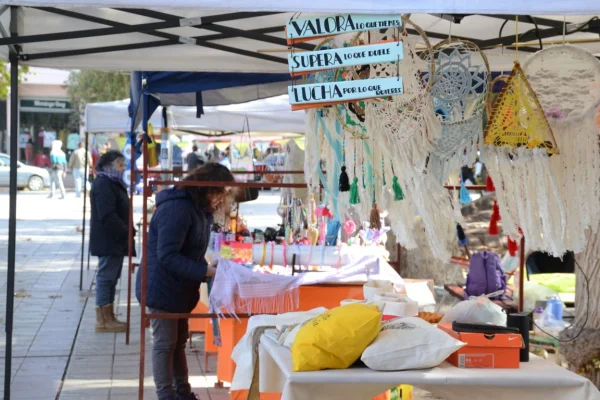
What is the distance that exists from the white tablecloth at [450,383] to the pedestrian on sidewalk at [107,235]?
4896 millimetres

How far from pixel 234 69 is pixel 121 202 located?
317 centimetres

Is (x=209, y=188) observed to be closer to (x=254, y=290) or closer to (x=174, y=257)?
(x=174, y=257)

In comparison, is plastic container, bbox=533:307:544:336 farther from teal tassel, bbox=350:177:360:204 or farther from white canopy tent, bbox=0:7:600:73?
teal tassel, bbox=350:177:360:204

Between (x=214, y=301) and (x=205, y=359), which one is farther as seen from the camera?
(x=205, y=359)

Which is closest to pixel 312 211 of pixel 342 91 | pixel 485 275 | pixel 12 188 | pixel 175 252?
pixel 485 275

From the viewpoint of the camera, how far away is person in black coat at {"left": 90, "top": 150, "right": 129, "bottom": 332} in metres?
7.90

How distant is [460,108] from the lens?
3.77 m

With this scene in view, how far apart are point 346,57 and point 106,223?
506 cm

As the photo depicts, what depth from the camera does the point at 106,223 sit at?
792 cm

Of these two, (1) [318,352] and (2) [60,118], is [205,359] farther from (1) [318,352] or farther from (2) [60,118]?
(2) [60,118]

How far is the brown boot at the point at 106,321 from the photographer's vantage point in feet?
26.1

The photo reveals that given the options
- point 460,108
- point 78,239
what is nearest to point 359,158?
point 460,108

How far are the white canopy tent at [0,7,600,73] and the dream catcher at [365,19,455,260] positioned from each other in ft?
2.32

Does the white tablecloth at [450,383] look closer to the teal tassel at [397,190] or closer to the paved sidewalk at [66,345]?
the teal tassel at [397,190]
